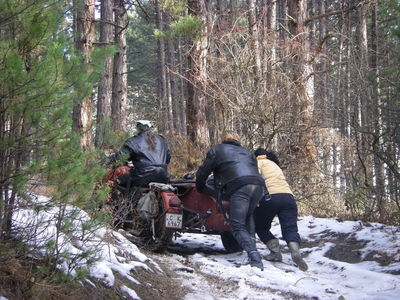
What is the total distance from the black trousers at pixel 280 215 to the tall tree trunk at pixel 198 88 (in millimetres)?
4622

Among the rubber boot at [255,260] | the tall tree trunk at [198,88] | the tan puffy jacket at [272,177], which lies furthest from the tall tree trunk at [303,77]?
the rubber boot at [255,260]

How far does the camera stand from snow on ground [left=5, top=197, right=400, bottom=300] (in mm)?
4133

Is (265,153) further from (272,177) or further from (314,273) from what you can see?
(314,273)

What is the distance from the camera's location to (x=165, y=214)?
696 centimetres

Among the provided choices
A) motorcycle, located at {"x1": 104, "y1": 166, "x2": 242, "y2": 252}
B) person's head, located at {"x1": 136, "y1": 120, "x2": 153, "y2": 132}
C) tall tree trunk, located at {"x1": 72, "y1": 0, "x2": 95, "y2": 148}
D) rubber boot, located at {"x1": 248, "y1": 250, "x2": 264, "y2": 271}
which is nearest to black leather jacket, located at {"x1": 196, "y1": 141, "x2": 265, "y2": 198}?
motorcycle, located at {"x1": 104, "y1": 166, "x2": 242, "y2": 252}

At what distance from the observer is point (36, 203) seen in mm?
3682

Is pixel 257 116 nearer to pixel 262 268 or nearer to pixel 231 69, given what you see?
pixel 231 69

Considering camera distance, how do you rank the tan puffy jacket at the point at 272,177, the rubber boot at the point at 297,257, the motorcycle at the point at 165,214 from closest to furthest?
1. the rubber boot at the point at 297,257
2. the motorcycle at the point at 165,214
3. the tan puffy jacket at the point at 272,177

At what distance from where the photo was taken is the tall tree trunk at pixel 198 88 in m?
11.9

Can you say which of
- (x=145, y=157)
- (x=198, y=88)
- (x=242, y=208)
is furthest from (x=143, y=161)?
(x=198, y=88)

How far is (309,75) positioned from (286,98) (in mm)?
1475

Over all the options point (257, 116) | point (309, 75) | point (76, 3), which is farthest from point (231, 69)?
point (76, 3)

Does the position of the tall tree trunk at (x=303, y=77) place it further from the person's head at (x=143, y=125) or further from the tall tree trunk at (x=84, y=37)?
the tall tree trunk at (x=84, y=37)

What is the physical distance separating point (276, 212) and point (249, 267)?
3.99 feet
